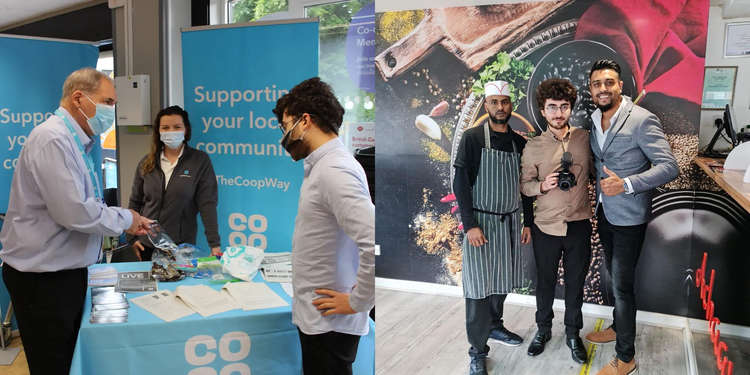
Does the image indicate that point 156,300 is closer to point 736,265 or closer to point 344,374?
point 344,374

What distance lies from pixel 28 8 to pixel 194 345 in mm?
4360

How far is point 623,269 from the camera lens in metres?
0.60

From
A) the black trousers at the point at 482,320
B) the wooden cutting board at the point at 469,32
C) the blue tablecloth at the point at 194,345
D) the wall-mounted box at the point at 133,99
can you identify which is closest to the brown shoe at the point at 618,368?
the black trousers at the point at 482,320

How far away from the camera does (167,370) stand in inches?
67.5

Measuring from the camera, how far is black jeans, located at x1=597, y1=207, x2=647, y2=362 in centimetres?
59

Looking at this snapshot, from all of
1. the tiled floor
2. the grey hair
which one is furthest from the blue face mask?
the tiled floor

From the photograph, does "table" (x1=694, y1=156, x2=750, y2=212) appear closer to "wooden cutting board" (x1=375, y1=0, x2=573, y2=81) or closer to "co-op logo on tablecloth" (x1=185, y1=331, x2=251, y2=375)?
"wooden cutting board" (x1=375, y1=0, x2=573, y2=81)

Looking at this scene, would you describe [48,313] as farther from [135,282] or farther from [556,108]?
[556,108]

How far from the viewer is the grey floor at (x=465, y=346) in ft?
1.97

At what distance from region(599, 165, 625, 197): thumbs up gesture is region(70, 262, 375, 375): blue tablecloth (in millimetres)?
1359

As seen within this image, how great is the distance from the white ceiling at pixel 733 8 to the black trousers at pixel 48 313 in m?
2.12

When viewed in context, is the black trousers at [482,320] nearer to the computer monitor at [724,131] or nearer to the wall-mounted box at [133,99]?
the computer monitor at [724,131]

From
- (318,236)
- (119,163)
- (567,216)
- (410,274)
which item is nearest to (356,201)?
(318,236)

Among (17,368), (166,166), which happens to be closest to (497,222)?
(166,166)
